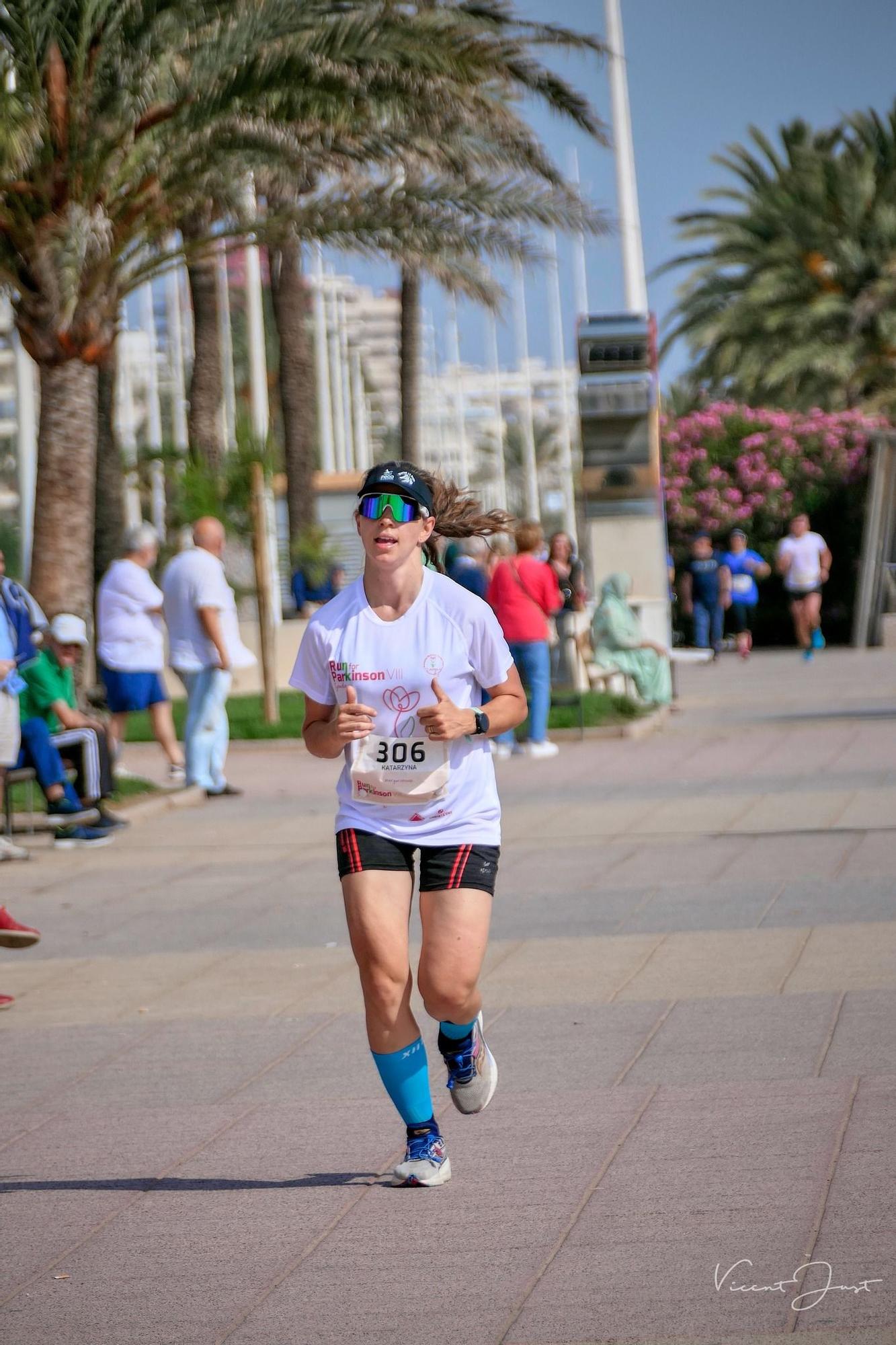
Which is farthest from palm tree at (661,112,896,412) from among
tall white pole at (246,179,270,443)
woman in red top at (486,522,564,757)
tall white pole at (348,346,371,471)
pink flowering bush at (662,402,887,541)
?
tall white pole at (348,346,371,471)

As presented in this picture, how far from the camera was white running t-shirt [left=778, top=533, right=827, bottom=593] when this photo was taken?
26.2 metres

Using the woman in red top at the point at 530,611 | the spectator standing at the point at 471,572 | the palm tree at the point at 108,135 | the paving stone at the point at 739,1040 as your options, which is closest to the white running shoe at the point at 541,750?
the woman in red top at the point at 530,611

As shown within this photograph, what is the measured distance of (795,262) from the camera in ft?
129

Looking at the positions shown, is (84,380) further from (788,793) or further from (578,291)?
(578,291)

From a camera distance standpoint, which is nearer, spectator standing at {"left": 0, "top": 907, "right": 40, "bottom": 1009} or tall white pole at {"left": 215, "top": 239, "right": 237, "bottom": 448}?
spectator standing at {"left": 0, "top": 907, "right": 40, "bottom": 1009}

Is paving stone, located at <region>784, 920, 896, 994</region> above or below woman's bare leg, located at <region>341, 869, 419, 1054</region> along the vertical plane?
below

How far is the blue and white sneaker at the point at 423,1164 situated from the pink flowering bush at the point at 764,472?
92.2 ft

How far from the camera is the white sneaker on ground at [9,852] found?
10930 mm

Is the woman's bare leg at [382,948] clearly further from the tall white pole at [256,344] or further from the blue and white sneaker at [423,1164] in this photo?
the tall white pole at [256,344]

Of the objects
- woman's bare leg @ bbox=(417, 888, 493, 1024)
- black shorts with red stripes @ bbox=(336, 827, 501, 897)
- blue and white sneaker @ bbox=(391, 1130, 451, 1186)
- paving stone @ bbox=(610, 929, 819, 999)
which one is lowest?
paving stone @ bbox=(610, 929, 819, 999)

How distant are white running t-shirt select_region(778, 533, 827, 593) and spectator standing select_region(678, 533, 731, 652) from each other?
1042mm

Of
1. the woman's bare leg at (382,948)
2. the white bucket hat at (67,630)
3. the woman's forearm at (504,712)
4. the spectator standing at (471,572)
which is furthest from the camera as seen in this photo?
the spectator standing at (471,572)

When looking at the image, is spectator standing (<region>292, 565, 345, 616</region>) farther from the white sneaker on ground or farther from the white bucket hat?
the white sneaker on ground

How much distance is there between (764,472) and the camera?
106 feet
